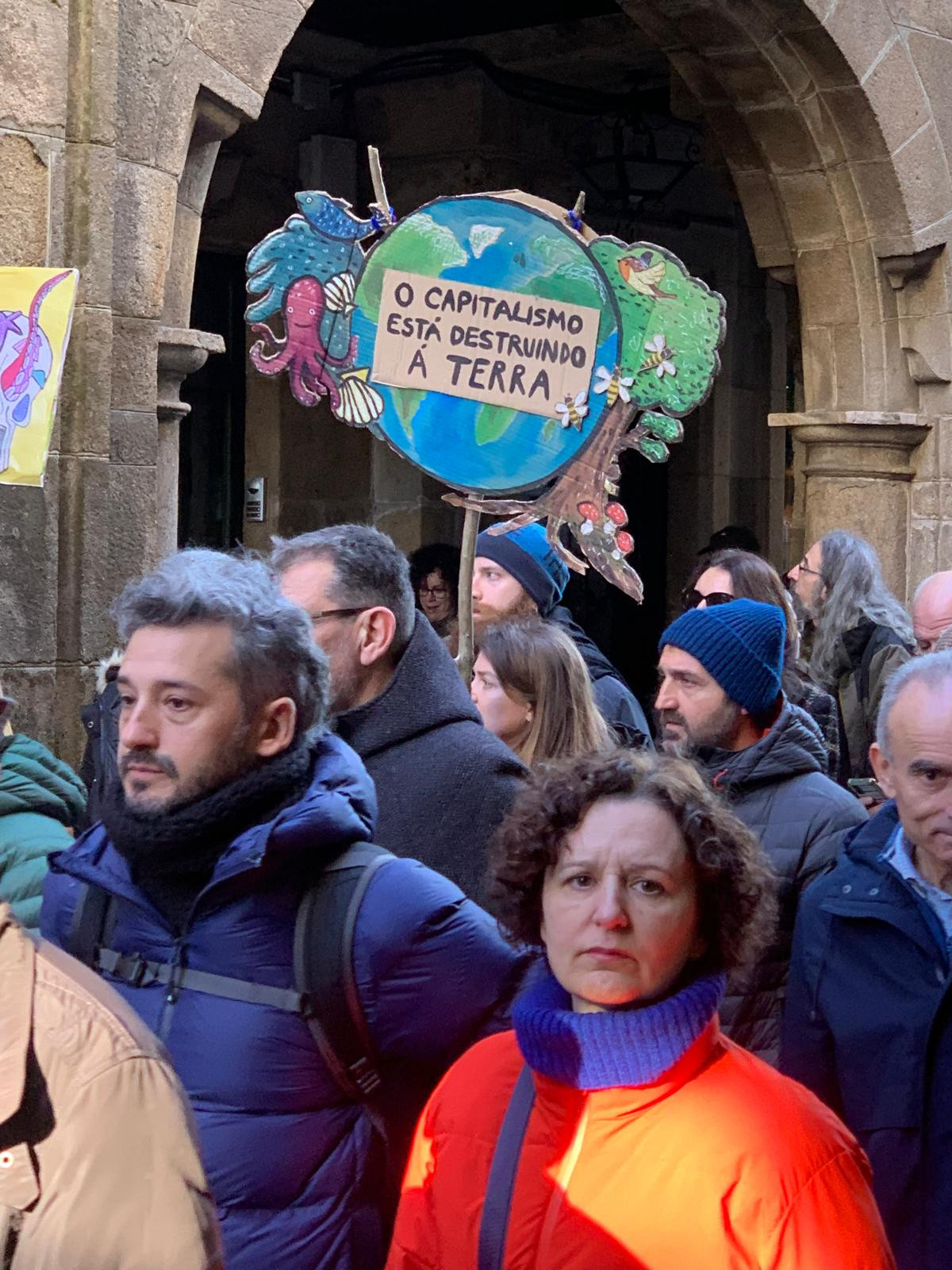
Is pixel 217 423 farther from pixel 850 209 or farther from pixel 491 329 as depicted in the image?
pixel 491 329

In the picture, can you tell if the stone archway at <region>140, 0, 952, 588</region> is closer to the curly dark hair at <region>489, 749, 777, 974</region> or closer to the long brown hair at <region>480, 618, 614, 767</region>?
the long brown hair at <region>480, 618, 614, 767</region>

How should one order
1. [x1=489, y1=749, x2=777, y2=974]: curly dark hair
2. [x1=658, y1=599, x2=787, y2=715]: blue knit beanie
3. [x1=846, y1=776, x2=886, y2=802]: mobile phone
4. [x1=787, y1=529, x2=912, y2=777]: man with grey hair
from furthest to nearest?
[x1=787, y1=529, x2=912, y2=777]: man with grey hair, [x1=846, y1=776, x2=886, y2=802]: mobile phone, [x1=658, y1=599, x2=787, y2=715]: blue knit beanie, [x1=489, y1=749, x2=777, y2=974]: curly dark hair

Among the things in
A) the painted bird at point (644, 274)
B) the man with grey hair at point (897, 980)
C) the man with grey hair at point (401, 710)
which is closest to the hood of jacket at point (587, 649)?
the painted bird at point (644, 274)

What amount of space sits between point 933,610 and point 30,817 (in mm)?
2822

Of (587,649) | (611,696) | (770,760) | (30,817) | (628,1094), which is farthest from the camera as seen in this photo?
(587,649)

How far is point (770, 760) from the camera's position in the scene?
3.15 meters

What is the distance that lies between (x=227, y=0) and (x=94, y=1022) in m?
4.22

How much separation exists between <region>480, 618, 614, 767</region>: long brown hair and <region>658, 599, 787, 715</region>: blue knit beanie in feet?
0.82

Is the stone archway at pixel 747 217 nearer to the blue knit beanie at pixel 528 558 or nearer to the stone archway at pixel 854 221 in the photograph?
the stone archway at pixel 854 221

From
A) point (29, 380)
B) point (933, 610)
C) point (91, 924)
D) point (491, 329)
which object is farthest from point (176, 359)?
point (91, 924)

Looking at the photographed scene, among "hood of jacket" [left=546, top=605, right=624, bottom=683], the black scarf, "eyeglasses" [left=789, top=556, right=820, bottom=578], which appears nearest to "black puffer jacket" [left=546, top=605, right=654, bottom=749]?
"hood of jacket" [left=546, top=605, right=624, bottom=683]

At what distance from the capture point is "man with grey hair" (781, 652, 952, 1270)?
2369 millimetres

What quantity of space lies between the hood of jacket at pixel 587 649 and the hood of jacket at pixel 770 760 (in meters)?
1.22

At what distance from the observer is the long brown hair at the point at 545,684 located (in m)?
3.55
